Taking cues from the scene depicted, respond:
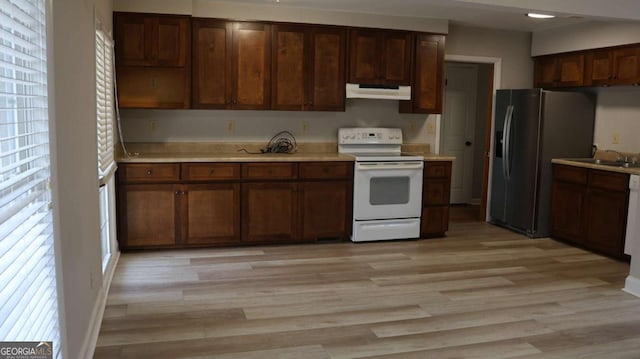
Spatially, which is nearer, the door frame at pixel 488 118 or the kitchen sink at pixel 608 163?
the kitchen sink at pixel 608 163

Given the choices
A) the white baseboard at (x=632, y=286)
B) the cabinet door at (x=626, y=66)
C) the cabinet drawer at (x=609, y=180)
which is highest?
the cabinet door at (x=626, y=66)

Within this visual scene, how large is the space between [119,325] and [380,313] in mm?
1654

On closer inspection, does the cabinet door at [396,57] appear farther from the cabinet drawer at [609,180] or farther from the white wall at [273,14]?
the cabinet drawer at [609,180]

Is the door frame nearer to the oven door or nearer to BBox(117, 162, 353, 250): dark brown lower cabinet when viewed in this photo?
the oven door

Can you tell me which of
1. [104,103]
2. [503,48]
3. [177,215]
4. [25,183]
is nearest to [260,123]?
[177,215]

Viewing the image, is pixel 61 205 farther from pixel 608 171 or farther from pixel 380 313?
pixel 608 171

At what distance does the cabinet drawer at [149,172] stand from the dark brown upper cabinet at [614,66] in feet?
14.6

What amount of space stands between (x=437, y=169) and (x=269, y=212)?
186cm

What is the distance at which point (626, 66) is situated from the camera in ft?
17.4

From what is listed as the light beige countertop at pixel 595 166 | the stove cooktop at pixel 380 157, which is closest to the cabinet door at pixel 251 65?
the stove cooktop at pixel 380 157

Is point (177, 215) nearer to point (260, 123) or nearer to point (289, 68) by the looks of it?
point (260, 123)

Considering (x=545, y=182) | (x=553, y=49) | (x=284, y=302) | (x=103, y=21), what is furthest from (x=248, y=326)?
(x=553, y=49)

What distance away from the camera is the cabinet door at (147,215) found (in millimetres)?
4770

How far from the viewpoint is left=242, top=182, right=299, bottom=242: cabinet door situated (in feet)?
16.7
